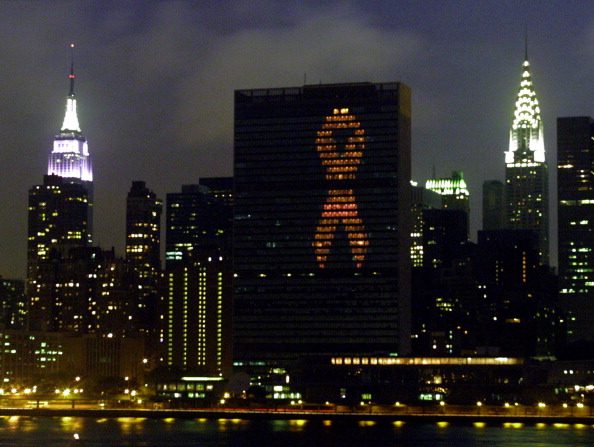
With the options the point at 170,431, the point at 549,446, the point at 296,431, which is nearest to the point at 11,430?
the point at 170,431

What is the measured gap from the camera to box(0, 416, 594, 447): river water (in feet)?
556

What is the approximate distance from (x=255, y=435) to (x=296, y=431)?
22.9 feet

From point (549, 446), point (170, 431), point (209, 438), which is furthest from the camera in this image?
point (170, 431)

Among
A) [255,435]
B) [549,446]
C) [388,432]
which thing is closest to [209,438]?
[255,435]

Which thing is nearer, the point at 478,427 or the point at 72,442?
the point at 72,442

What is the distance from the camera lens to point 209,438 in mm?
177125

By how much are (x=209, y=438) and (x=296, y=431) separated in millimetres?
14491

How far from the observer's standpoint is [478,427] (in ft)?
652

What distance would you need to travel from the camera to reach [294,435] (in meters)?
181

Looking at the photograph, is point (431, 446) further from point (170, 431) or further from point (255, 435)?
point (170, 431)

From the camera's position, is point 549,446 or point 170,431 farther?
point 170,431

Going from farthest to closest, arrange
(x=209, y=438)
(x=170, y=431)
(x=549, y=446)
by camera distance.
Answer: (x=170, y=431) < (x=209, y=438) < (x=549, y=446)

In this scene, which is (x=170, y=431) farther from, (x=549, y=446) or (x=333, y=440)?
(x=549, y=446)

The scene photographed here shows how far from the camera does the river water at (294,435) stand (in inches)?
6668
